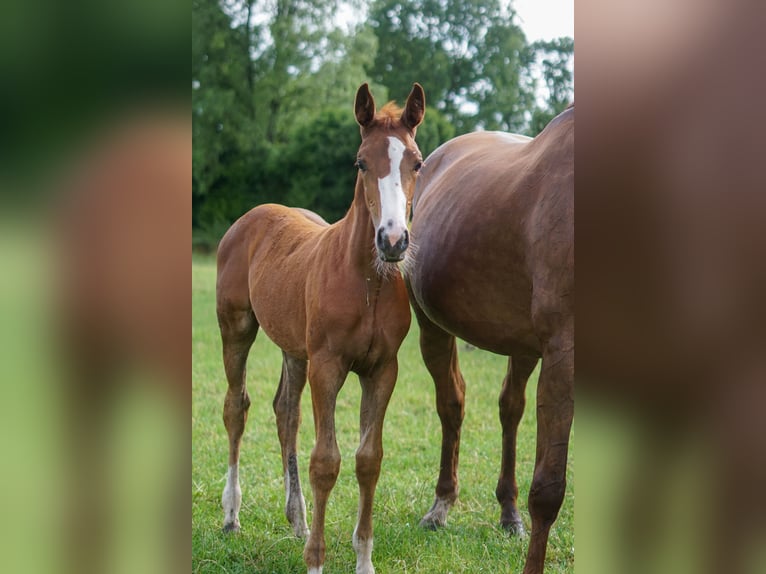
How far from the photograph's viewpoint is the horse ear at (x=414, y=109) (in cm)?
285

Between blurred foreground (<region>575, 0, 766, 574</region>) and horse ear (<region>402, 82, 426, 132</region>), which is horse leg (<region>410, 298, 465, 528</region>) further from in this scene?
blurred foreground (<region>575, 0, 766, 574</region>)

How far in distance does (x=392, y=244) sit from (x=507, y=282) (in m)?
0.62

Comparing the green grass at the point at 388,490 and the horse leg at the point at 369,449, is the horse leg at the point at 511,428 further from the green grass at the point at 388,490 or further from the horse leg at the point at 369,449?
the horse leg at the point at 369,449

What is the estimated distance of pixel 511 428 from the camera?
4.07m

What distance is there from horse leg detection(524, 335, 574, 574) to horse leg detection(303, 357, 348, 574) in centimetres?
87

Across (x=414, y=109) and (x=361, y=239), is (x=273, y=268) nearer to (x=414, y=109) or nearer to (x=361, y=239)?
(x=361, y=239)

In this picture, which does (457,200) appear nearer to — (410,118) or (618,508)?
(410,118)

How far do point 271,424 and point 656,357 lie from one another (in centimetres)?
551

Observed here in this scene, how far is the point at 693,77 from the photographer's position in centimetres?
67

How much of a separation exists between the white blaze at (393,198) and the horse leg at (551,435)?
2.04 feet

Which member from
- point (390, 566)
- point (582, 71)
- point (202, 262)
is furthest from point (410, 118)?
point (202, 262)

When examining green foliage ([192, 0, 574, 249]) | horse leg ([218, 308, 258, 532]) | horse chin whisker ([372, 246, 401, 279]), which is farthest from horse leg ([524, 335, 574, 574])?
green foliage ([192, 0, 574, 249])

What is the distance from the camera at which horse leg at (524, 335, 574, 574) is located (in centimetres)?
237

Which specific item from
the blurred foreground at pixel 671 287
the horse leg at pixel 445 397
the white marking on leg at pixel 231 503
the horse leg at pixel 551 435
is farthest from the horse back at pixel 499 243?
the blurred foreground at pixel 671 287
